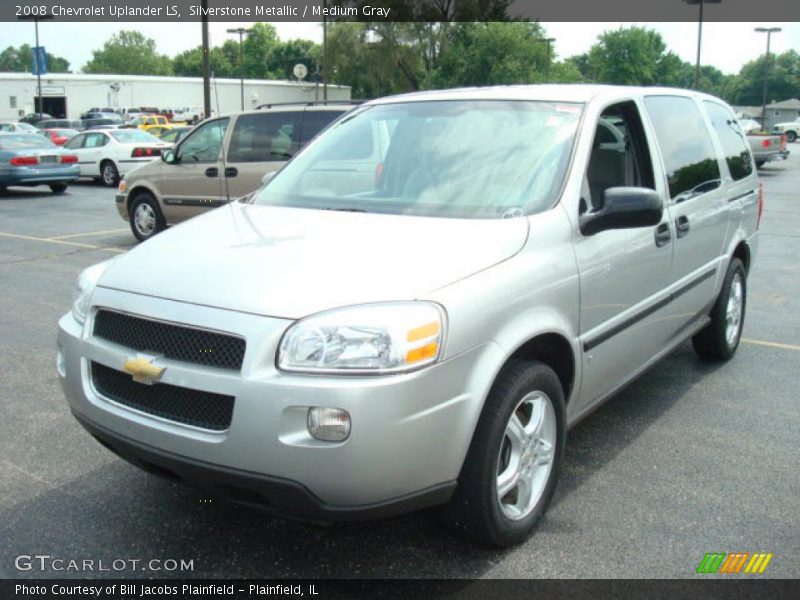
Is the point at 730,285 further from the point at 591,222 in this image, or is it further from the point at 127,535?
the point at 127,535

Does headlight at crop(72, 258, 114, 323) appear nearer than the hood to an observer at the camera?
No

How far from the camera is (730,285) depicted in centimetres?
542

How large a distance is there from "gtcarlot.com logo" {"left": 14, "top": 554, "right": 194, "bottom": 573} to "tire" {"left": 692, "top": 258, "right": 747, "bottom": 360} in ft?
12.6

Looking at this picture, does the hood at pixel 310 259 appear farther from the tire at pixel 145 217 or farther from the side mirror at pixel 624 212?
the tire at pixel 145 217

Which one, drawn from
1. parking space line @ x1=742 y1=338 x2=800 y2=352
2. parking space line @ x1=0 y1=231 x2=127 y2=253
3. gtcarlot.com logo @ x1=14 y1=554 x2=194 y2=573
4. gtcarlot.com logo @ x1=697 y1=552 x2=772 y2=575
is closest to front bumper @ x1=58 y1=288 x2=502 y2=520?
gtcarlot.com logo @ x1=14 y1=554 x2=194 y2=573

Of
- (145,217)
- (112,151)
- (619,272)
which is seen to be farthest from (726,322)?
(112,151)

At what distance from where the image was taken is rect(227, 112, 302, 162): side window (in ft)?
34.1

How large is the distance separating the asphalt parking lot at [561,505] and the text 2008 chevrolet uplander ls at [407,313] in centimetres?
30

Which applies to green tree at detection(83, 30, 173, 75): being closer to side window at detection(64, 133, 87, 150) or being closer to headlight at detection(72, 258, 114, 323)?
side window at detection(64, 133, 87, 150)

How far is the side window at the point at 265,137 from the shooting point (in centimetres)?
1041

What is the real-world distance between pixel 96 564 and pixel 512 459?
1.66m

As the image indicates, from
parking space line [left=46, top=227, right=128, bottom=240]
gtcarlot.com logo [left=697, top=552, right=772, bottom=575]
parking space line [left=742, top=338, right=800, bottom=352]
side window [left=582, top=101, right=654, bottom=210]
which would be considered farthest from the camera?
parking space line [left=46, top=227, right=128, bottom=240]

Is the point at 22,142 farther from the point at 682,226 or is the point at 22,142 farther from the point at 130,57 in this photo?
the point at 130,57

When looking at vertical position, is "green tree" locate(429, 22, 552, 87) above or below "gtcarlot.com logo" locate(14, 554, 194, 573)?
above
